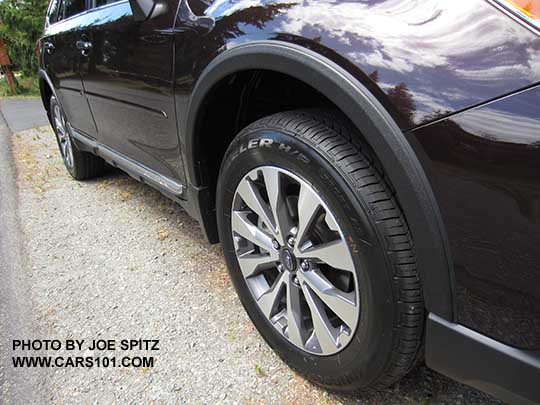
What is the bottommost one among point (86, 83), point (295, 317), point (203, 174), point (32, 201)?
point (32, 201)

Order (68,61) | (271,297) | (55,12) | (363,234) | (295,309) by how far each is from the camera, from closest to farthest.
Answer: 1. (363,234)
2. (295,309)
3. (271,297)
4. (68,61)
5. (55,12)

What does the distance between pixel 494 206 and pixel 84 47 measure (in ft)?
8.36

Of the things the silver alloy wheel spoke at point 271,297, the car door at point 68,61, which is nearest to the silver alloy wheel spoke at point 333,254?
the silver alloy wheel spoke at point 271,297

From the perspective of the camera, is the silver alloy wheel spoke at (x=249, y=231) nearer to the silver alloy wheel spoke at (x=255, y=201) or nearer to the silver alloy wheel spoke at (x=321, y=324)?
the silver alloy wheel spoke at (x=255, y=201)

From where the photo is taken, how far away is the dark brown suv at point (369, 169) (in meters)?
0.93

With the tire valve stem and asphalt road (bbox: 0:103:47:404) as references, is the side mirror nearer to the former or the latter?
the tire valve stem

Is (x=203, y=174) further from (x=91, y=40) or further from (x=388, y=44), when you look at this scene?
(x=91, y=40)

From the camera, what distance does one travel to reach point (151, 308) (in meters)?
2.22

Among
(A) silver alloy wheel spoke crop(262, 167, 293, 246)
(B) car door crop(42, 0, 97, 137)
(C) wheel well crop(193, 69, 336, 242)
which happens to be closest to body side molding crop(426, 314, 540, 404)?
(A) silver alloy wheel spoke crop(262, 167, 293, 246)

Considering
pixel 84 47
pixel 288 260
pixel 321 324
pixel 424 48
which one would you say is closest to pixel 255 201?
pixel 288 260

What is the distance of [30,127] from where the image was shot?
7.69 metres

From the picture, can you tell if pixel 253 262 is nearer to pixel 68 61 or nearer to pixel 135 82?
pixel 135 82

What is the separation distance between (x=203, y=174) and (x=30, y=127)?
713cm

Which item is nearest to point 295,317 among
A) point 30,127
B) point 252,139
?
point 252,139
